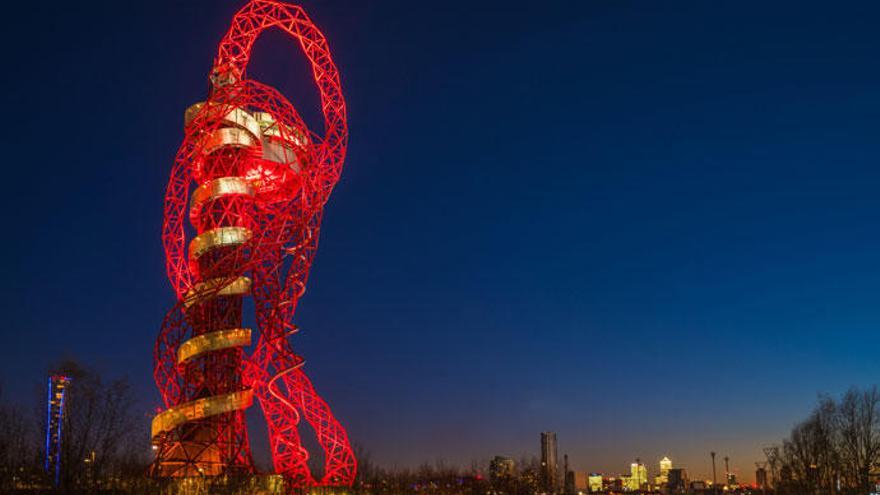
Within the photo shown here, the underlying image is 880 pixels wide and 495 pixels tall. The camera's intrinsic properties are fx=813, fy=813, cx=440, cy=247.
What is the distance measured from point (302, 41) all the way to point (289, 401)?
2281cm

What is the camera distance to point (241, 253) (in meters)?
48.5

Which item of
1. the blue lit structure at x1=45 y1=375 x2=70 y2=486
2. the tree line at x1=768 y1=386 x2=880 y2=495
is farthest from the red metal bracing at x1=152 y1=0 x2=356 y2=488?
the tree line at x1=768 y1=386 x2=880 y2=495

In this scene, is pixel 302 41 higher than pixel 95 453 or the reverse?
higher

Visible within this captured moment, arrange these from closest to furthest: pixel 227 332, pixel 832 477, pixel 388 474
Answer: pixel 227 332 < pixel 388 474 < pixel 832 477

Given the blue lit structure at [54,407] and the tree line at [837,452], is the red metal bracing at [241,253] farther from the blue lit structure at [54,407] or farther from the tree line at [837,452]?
the tree line at [837,452]

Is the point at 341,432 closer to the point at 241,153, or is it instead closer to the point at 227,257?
the point at 227,257

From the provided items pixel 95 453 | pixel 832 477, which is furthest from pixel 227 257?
pixel 832 477

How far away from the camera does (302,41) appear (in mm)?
52000

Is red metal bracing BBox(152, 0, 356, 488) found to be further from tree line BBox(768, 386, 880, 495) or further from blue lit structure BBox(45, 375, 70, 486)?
tree line BBox(768, 386, 880, 495)

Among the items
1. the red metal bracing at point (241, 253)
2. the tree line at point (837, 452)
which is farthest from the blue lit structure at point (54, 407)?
the tree line at point (837, 452)

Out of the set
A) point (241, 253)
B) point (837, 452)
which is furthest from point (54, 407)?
point (837, 452)

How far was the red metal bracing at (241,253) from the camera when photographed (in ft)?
156

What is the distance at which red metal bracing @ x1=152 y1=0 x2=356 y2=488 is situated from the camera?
47500 millimetres

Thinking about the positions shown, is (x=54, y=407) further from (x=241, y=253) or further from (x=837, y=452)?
(x=837, y=452)
